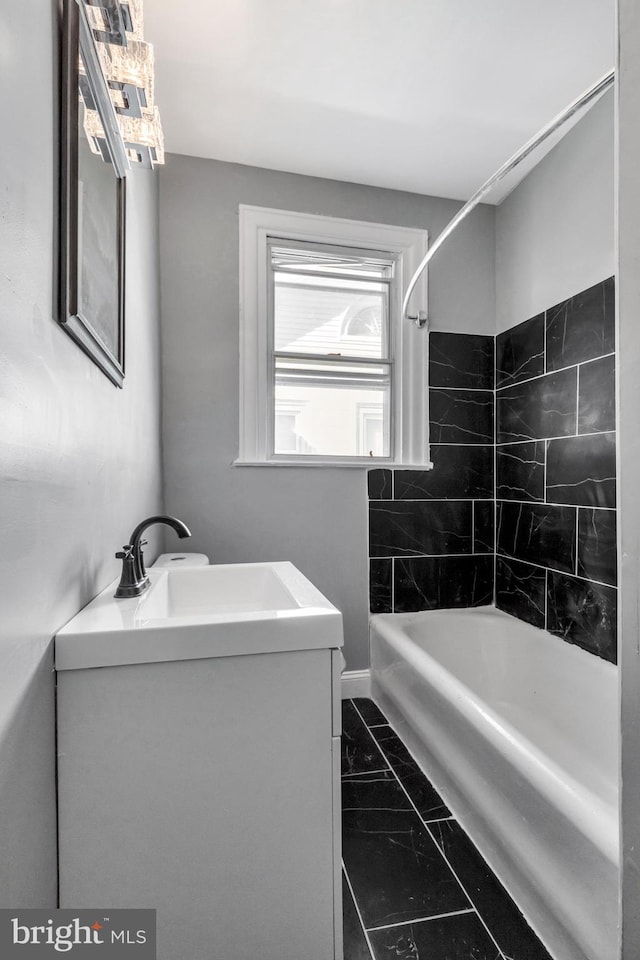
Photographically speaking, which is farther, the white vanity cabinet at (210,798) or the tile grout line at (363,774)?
the tile grout line at (363,774)

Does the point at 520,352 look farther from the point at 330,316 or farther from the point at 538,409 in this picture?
the point at 330,316

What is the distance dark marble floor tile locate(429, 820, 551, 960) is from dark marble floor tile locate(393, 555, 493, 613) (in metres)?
1.00

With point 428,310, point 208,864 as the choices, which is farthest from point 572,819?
point 428,310

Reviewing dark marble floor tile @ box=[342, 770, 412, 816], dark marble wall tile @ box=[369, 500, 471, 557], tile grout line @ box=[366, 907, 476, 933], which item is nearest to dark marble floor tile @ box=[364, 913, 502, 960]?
tile grout line @ box=[366, 907, 476, 933]

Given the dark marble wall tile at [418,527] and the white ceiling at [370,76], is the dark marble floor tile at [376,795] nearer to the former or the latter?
the dark marble wall tile at [418,527]

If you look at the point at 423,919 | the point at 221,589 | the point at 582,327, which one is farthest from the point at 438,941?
the point at 582,327

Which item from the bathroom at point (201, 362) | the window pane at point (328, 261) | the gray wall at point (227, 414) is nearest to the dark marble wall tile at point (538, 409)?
the bathroom at point (201, 362)

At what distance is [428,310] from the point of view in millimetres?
2332

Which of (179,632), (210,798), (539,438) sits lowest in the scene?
(210,798)

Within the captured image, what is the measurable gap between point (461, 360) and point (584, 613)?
129cm

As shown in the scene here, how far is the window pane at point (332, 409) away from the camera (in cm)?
225

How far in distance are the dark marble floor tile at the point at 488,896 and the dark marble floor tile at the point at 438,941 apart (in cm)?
3

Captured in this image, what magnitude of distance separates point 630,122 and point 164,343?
188 cm

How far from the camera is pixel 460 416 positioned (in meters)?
2.36
